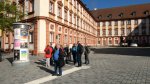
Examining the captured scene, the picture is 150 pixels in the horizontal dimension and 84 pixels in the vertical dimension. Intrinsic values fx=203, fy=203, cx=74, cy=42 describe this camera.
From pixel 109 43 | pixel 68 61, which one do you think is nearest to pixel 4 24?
pixel 68 61

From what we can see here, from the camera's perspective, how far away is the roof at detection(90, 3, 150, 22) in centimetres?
7432

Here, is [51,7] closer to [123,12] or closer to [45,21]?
[45,21]

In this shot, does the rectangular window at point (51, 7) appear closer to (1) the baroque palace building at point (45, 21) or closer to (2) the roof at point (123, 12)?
(1) the baroque palace building at point (45, 21)

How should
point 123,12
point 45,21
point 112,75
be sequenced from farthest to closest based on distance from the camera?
point 123,12 < point 45,21 < point 112,75

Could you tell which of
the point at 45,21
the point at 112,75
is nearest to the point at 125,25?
the point at 45,21

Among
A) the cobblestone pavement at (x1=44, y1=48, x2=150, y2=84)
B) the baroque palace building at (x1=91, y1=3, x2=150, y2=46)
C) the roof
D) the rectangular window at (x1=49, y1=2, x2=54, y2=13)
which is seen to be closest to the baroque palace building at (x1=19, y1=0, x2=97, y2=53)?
the rectangular window at (x1=49, y1=2, x2=54, y2=13)

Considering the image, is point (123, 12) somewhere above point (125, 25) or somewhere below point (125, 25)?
above

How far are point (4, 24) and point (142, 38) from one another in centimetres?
6107

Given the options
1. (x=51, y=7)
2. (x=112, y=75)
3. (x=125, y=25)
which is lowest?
(x=112, y=75)

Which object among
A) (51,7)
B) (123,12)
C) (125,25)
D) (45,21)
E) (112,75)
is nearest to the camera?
(112,75)

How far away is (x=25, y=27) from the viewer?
16500 millimetres

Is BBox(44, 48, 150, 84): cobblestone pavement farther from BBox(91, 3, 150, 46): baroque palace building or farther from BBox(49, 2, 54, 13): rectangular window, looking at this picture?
BBox(91, 3, 150, 46): baroque palace building

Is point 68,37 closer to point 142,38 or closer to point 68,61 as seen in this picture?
point 68,61

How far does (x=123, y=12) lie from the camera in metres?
77.8
